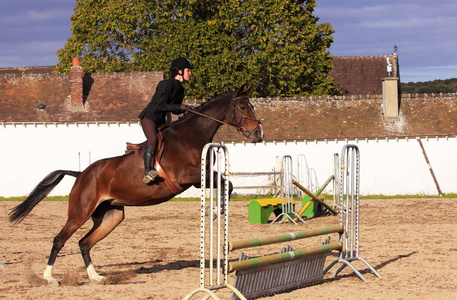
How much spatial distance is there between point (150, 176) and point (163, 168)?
0.71 ft

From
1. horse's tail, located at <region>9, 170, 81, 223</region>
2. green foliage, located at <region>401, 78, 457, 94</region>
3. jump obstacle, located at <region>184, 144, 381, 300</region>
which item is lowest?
jump obstacle, located at <region>184, 144, 381, 300</region>

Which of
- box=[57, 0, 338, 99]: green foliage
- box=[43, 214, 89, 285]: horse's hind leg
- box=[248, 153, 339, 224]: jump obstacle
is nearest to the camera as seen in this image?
box=[43, 214, 89, 285]: horse's hind leg

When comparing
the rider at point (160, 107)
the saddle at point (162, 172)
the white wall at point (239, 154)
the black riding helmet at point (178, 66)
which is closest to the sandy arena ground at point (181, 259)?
the saddle at point (162, 172)

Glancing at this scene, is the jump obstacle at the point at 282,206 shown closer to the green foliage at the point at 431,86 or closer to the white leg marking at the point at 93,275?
the white leg marking at the point at 93,275

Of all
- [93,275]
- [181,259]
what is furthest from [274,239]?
[181,259]

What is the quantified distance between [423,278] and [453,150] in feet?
79.2

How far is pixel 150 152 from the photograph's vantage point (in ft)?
26.3

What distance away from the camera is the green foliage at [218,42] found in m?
34.7

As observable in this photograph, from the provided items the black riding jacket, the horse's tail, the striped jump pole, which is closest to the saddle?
the black riding jacket

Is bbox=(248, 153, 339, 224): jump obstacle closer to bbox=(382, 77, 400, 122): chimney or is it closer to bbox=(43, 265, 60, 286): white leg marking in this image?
bbox=(43, 265, 60, 286): white leg marking

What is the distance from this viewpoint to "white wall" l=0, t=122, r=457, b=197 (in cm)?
3067

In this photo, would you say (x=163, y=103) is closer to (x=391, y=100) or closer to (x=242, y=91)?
(x=242, y=91)

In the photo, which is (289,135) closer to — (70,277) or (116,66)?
(116,66)

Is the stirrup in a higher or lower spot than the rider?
lower
